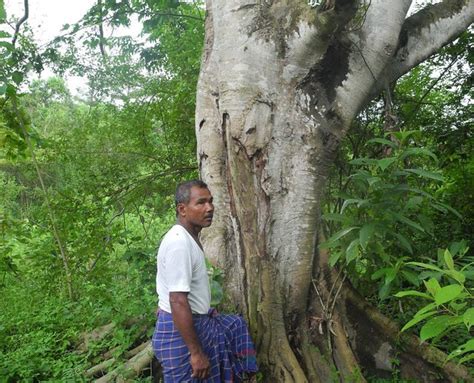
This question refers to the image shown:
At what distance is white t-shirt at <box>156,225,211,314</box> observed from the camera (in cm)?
253

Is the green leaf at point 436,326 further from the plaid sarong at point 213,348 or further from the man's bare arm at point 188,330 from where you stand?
the plaid sarong at point 213,348

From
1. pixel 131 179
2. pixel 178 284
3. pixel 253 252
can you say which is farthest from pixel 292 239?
pixel 131 179

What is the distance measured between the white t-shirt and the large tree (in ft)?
2.31

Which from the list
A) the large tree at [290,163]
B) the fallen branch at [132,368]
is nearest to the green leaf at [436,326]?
the large tree at [290,163]

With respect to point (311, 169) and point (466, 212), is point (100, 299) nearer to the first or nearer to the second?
point (311, 169)

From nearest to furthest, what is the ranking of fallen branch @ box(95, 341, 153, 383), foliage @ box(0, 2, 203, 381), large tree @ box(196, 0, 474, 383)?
large tree @ box(196, 0, 474, 383), fallen branch @ box(95, 341, 153, 383), foliage @ box(0, 2, 203, 381)

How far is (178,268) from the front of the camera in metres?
2.53

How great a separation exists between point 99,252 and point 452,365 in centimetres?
336

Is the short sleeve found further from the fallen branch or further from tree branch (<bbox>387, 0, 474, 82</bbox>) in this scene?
tree branch (<bbox>387, 0, 474, 82</bbox>)

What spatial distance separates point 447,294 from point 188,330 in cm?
142

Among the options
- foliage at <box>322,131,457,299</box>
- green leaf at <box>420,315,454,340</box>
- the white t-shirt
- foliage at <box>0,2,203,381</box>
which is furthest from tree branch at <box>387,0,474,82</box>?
green leaf at <box>420,315,454,340</box>

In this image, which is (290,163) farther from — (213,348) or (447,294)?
(447,294)

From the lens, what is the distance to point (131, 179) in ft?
18.2

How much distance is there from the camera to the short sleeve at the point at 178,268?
99.1 inches
